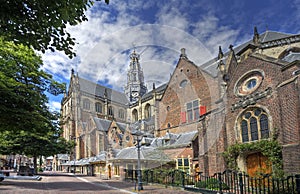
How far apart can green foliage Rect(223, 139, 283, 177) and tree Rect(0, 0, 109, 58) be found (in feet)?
38.2

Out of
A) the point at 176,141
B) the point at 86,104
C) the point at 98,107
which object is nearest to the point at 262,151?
the point at 176,141

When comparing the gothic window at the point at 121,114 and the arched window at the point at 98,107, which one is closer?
the arched window at the point at 98,107

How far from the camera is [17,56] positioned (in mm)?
14320

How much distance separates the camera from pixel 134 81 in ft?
247

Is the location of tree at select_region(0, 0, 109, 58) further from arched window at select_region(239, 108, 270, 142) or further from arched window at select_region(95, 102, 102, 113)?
arched window at select_region(95, 102, 102, 113)

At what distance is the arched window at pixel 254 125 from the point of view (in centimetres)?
1411

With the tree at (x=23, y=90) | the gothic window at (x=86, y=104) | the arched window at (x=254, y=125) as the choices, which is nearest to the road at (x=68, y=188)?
the tree at (x=23, y=90)

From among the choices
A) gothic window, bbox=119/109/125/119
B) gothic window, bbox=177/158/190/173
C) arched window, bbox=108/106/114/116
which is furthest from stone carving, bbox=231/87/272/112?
arched window, bbox=108/106/114/116

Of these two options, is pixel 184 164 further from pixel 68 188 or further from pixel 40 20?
pixel 40 20

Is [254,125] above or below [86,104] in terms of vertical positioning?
below

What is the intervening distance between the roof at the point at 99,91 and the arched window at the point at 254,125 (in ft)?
172

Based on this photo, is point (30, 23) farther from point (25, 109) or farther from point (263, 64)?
point (263, 64)

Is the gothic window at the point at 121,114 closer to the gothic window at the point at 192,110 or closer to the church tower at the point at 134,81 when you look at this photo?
the church tower at the point at 134,81

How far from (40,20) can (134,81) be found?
229 ft
